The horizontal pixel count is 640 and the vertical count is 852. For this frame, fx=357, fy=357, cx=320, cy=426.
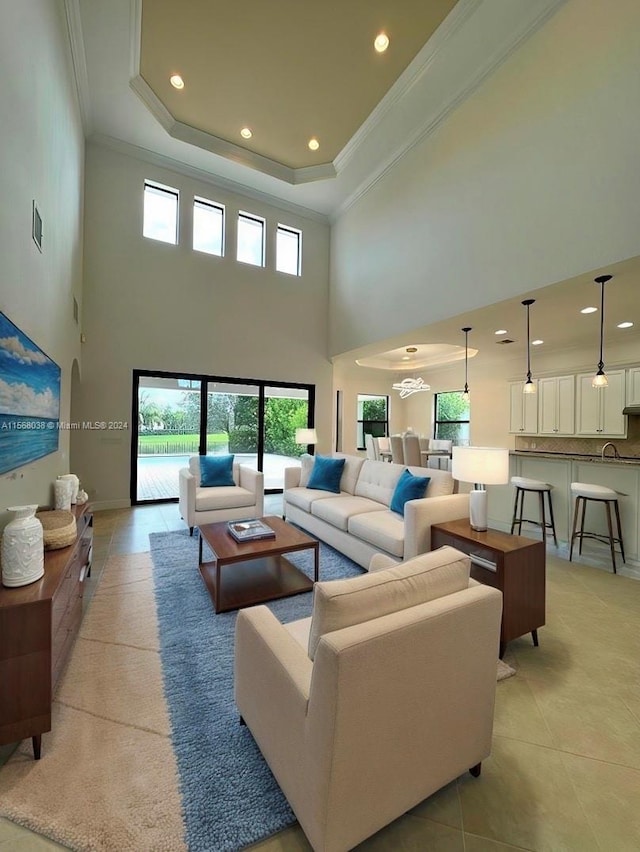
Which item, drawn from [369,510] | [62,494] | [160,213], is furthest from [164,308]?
[369,510]

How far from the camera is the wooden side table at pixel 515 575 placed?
84.0 inches

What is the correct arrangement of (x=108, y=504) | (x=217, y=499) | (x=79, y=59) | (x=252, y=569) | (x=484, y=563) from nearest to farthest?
1. (x=484, y=563)
2. (x=252, y=569)
3. (x=79, y=59)
4. (x=217, y=499)
5. (x=108, y=504)

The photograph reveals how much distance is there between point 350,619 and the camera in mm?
1146

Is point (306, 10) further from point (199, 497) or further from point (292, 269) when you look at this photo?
point (199, 497)

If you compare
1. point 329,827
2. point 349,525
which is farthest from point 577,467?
point 329,827

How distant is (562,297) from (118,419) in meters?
6.09

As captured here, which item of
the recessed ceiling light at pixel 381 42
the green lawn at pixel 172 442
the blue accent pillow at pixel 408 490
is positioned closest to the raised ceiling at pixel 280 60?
the recessed ceiling light at pixel 381 42

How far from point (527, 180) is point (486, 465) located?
3.12 meters

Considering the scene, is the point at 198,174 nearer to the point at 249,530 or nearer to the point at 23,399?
the point at 23,399

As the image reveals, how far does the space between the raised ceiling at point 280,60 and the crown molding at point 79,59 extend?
1.96 ft

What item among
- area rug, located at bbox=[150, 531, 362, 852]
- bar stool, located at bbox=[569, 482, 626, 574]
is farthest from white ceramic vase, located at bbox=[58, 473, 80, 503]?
bar stool, located at bbox=[569, 482, 626, 574]

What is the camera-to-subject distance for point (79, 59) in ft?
13.1

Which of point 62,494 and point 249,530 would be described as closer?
point 62,494

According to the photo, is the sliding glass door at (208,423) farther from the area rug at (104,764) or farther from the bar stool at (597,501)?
the bar stool at (597,501)
